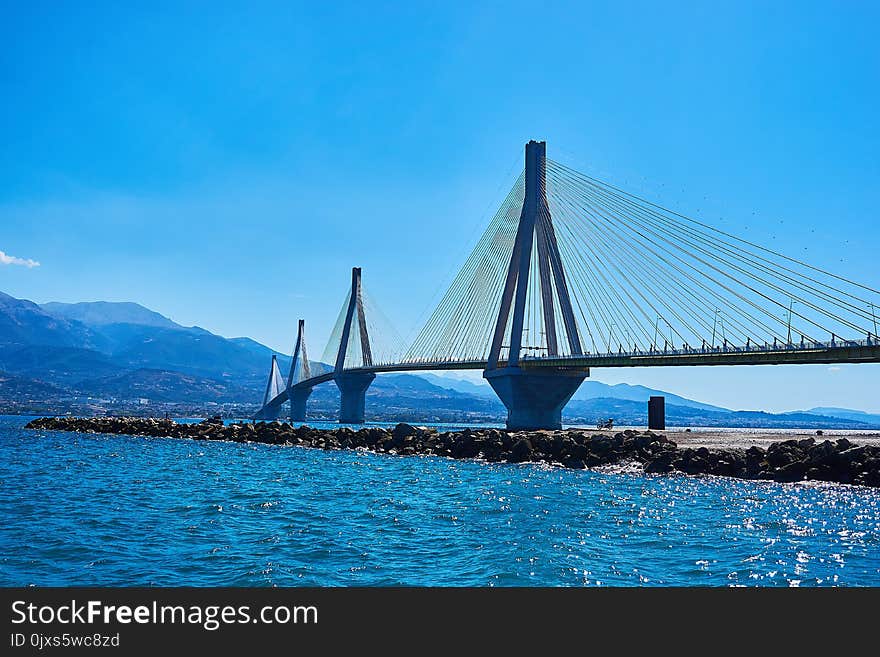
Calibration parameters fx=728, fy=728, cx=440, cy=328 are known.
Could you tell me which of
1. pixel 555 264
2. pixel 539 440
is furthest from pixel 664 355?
pixel 539 440

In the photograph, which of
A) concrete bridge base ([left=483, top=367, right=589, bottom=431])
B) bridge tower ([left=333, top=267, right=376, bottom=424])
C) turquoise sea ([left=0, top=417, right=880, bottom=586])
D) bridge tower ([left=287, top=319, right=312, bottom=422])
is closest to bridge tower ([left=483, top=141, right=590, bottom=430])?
concrete bridge base ([left=483, top=367, right=589, bottom=431])

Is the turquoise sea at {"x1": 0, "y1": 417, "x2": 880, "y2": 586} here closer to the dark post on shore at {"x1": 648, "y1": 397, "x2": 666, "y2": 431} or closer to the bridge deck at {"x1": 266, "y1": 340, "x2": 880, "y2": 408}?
the bridge deck at {"x1": 266, "y1": 340, "x2": 880, "y2": 408}

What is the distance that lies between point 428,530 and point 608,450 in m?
20.5

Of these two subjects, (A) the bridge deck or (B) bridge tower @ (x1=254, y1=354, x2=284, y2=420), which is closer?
(A) the bridge deck

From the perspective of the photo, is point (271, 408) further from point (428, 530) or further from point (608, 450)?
point (428, 530)

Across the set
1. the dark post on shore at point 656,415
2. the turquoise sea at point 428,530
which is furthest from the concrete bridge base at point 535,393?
the turquoise sea at point 428,530

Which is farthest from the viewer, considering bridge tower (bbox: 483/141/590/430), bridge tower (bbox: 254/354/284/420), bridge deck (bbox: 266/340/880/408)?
bridge tower (bbox: 254/354/284/420)

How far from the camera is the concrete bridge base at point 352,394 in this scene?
96688 mm

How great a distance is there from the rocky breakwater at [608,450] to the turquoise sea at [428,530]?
193cm

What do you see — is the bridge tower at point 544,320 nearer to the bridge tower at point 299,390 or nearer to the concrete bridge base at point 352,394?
the concrete bridge base at point 352,394

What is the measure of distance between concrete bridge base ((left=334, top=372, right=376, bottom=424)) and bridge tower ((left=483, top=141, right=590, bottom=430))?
40605 millimetres

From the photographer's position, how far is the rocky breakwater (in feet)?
89.3

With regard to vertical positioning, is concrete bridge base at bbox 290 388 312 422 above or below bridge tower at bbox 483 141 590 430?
below

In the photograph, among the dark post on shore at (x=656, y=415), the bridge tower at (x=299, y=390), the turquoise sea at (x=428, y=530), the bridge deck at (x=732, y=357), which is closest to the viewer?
the turquoise sea at (x=428, y=530)
